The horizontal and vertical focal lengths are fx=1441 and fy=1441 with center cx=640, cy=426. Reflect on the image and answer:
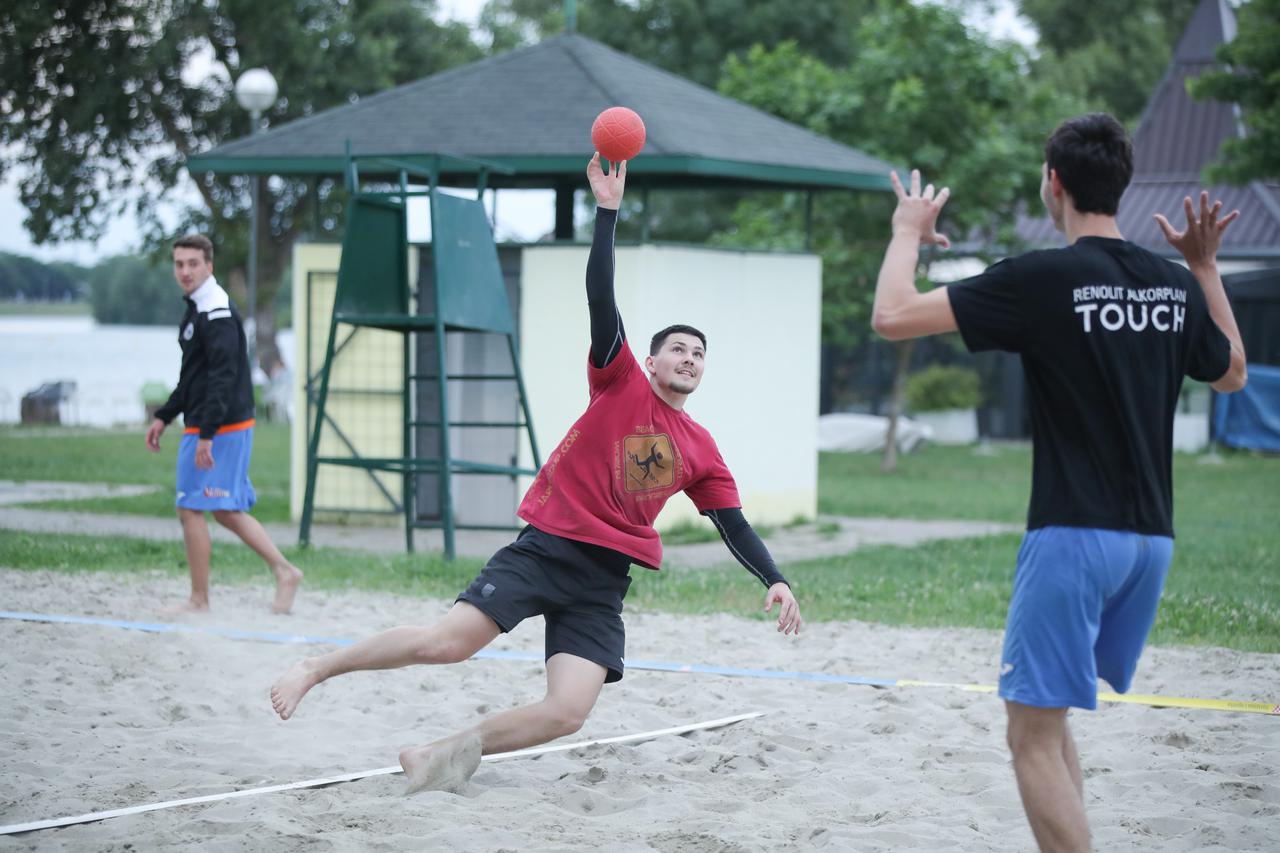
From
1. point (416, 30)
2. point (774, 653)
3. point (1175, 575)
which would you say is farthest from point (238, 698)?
point (416, 30)

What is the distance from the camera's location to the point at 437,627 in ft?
15.4

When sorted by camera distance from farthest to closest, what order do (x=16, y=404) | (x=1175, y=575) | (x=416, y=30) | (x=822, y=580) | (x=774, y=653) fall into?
(x=416, y=30) < (x=16, y=404) < (x=1175, y=575) < (x=822, y=580) < (x=774, y=653)

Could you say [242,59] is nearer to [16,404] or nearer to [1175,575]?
[16,404]

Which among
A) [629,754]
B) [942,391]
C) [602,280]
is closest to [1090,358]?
[602,280]

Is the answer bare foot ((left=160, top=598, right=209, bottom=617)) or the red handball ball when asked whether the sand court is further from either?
the red handball ball

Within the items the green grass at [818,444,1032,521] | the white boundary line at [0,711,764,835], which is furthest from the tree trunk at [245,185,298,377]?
the white boundary line at [0,711,764,835]

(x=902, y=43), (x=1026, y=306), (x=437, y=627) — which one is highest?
(x=902, y=43)

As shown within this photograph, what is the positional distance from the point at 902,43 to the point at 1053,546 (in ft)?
59.5

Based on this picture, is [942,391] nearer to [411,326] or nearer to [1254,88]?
[1254,88]

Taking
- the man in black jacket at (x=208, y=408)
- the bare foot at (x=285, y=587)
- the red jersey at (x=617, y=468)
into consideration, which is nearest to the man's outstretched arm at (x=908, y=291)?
the red jersey at (x=617, y=468)

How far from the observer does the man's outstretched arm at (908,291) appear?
347cm

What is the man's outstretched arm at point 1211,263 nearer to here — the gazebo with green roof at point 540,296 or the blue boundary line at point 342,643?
the blue boundary line at point 342,643

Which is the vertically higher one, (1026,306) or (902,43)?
(902,43)

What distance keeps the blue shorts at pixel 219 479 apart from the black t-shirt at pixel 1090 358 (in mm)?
5480
